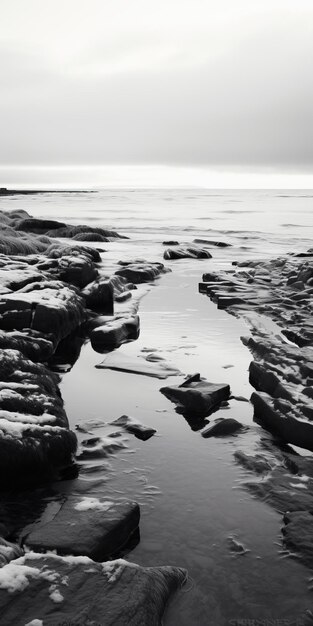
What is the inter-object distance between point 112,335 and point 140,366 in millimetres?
1350

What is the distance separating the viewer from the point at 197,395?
16.9 ft

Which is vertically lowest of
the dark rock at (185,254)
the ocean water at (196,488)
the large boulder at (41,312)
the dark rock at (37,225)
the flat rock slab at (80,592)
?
the ocean water at (196,488)

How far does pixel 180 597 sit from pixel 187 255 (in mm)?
16740

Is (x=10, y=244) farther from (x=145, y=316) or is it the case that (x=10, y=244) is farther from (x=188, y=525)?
(x=188, y=525)

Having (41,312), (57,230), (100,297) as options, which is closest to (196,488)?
(41,312)

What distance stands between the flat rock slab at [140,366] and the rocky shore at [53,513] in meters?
0.51

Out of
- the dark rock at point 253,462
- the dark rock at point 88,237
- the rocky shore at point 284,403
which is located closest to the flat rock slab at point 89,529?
the rocky shore at point 284,403

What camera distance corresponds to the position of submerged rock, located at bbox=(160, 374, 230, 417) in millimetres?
5129

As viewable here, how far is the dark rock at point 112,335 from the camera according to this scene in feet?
24.7

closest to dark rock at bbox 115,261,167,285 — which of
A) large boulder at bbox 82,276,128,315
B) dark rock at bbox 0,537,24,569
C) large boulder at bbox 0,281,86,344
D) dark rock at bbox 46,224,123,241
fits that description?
large boulder at bbox 82,276,128,315

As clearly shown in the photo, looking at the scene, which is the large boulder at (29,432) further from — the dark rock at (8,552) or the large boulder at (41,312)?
the large boulder at (41,312)

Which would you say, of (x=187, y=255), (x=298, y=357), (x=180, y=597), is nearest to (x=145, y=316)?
(x=298, y=357)

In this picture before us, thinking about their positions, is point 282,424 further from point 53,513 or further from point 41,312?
point 41,312

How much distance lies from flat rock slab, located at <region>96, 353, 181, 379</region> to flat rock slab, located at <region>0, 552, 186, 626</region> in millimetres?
3459
